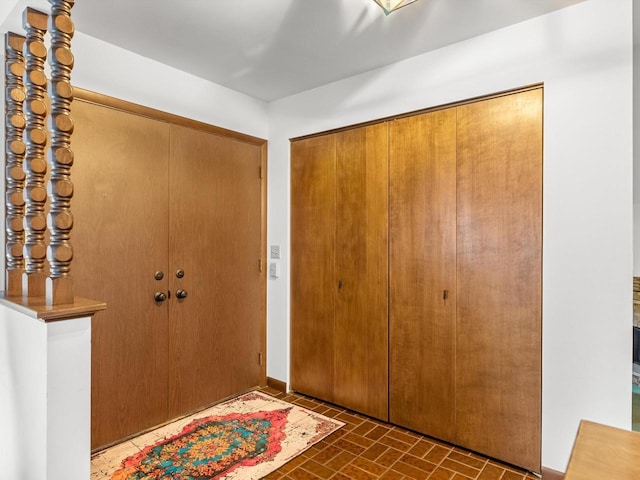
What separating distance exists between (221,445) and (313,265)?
4.76 ft

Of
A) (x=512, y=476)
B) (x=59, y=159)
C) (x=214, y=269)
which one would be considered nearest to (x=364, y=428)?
(x=512, y=476)

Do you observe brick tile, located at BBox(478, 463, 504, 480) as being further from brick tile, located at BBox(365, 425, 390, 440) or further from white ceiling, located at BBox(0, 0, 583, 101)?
white ceiling, located at BBox(0, 0, 583, 101)

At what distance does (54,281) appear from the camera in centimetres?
143

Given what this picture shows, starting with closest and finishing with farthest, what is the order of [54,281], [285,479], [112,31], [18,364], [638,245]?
[54,281] → [18,364] → [285,479] → [112,31] → [638,245]

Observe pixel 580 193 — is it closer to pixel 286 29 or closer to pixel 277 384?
pixel 286 29

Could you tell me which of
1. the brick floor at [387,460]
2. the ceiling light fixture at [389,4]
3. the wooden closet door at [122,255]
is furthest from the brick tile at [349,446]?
the ceiling light fixture at [389,4]

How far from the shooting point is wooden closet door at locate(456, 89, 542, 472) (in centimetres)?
220

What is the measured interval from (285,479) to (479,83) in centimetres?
259

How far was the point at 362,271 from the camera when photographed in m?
2.91

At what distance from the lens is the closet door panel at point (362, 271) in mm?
2801

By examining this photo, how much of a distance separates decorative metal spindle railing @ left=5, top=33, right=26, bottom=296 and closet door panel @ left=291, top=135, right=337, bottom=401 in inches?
75.5

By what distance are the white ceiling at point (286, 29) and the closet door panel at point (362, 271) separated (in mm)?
599

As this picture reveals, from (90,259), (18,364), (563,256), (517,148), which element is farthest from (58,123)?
(563,256)

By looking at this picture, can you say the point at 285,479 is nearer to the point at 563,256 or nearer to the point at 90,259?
the point at 90,259
